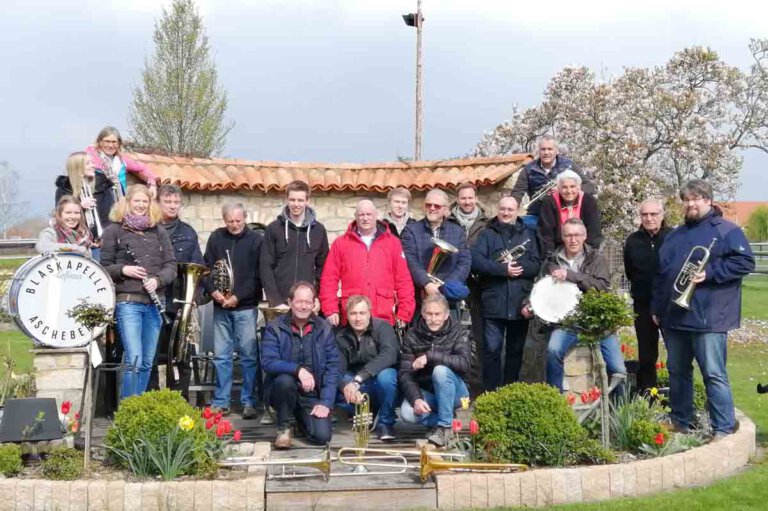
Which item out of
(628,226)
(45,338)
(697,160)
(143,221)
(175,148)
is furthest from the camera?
(175,148)

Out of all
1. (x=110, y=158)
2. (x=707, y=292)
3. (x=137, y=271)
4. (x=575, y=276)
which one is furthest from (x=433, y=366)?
(x=110, y=158)

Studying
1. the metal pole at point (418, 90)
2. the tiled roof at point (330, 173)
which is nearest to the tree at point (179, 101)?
the metal pole at point (418, 90)

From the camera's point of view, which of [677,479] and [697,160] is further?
[697,160]

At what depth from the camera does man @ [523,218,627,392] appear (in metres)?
6.54

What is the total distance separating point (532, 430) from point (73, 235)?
144 inches

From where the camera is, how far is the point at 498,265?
23.1 ft

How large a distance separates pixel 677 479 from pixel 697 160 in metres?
20.9

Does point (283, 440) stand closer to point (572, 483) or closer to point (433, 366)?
point (433, 366)

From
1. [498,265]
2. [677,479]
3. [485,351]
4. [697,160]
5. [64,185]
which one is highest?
[697,160]

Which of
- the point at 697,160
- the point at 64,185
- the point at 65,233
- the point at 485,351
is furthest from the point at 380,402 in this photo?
the point at 697,160

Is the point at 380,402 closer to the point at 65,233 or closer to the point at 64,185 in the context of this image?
the point at 65,233

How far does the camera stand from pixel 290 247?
6.95 metres

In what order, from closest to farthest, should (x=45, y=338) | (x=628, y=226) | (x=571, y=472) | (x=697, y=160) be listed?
(x=571, y=472), (x=45, y=338), (x=628, y=226), (x=697, y=160)

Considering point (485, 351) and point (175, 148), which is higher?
point (175, 148)
